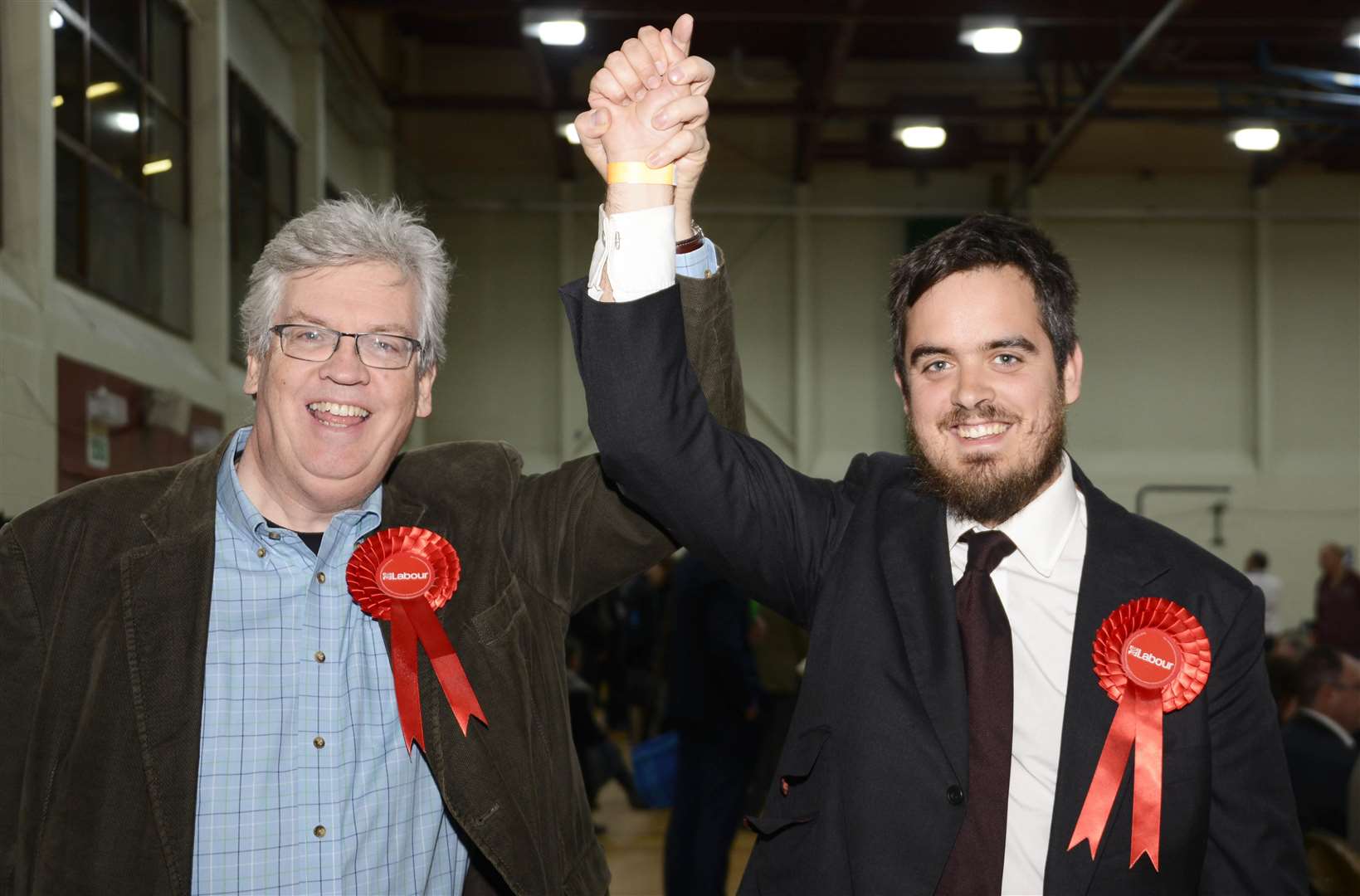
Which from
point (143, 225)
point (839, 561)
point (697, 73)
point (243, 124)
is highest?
point (243, 124)

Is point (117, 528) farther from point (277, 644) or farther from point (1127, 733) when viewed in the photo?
point (1127, 733)

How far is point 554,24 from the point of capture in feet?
29.7

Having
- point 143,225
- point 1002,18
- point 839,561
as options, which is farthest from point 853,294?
point 839,561

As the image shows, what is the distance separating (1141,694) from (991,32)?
8.92m

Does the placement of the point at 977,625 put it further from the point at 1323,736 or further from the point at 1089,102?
the point at 1089,102

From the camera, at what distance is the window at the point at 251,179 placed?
874cm

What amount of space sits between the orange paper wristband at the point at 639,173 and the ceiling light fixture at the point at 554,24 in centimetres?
783

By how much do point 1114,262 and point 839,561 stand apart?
13080mm

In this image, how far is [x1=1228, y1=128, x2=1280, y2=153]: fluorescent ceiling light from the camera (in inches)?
441

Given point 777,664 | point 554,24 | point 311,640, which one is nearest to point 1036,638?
point 311,640

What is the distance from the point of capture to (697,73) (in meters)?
1.56

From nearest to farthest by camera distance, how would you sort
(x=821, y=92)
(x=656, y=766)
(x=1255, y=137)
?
(x=656, y=766)
(x=1255, y=137)
(x=821, y=92)

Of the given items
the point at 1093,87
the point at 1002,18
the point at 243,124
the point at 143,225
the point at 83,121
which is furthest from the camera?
the point at 1093,87

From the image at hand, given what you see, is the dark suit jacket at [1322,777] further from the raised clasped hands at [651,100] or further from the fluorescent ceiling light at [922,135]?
the fluorescent ceiling light at [922,135]
